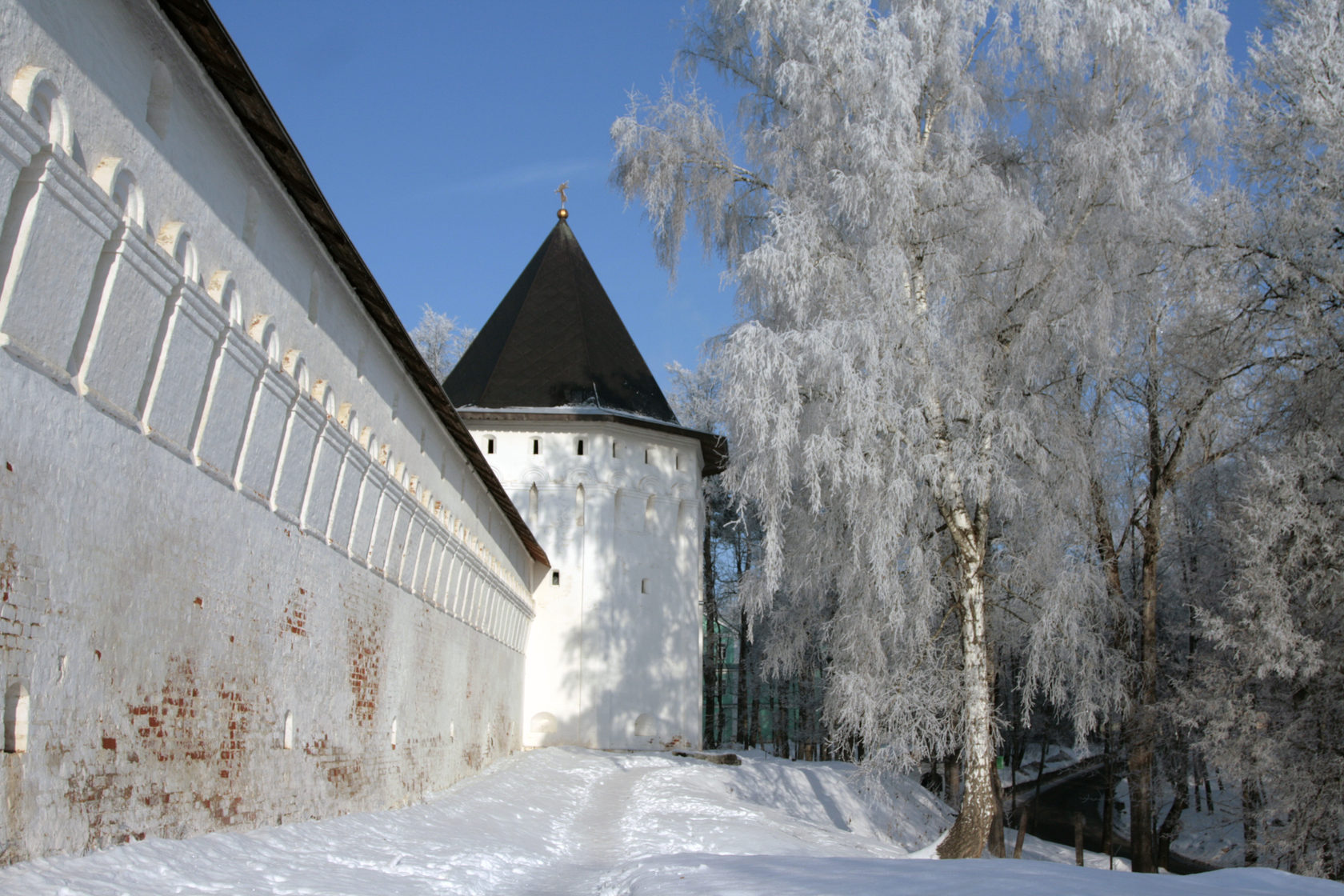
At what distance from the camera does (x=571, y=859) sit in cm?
915

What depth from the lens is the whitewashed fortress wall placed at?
4.07 meters

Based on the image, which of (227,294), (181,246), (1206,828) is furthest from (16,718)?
(1206,828)

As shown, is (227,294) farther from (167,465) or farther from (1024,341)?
(1024,341)

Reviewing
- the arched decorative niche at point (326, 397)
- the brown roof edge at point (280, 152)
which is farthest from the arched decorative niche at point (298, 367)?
the brown roof edge at point (280, 152)

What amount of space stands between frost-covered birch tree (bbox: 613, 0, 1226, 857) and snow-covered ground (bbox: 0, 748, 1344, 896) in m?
2.22

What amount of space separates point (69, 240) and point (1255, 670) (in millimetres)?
12420

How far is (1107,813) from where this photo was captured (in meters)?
18.4

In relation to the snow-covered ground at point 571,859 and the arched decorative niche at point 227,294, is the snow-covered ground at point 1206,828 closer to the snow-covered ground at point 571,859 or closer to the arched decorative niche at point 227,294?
the snow-covered ground at point 571,859

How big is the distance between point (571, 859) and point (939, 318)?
695cm

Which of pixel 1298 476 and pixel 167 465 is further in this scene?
pixel 1298 476

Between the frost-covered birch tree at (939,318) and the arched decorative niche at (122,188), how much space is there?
7563 mm

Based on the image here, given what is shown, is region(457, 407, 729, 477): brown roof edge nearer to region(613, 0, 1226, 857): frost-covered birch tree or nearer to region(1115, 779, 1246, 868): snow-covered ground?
region(613, 0, 1226, 857): frost-covered birch tree

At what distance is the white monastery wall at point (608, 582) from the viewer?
2136 centimetres

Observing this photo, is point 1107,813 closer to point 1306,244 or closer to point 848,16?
point 1306,244
